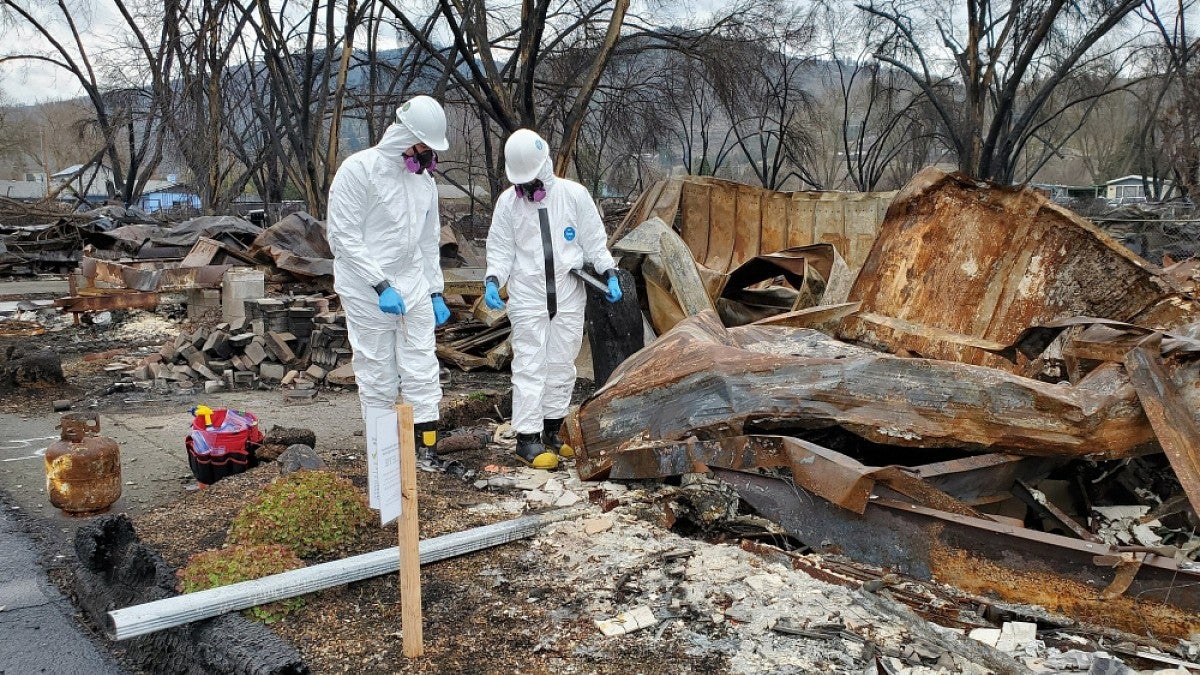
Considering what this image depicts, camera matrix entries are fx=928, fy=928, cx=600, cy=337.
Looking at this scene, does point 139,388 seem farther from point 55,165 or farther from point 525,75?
point 55,165

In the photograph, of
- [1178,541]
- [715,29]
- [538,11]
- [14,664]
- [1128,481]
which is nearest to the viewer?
[14,664]

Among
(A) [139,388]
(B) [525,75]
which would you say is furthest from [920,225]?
(B) [525,75]

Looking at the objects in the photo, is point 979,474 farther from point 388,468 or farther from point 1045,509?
point 388,468

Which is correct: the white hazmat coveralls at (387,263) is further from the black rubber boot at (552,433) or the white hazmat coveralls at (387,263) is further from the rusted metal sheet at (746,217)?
the rusted metal sheet at (746,217)

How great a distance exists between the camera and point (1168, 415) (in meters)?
3.45

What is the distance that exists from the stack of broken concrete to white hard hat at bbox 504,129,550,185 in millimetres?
3477

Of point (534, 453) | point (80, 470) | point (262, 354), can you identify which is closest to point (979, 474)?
point (534, 453)

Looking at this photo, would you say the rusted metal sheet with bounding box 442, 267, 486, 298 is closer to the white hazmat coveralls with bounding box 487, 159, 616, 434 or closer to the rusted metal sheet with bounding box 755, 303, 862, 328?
the white hazmat coveralls with bounding box 487, 159, 616, 434

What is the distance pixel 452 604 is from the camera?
11.4ft

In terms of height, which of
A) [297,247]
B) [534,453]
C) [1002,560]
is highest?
[297,247]

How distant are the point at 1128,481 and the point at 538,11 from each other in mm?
10788

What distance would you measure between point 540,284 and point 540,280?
24 millimetres

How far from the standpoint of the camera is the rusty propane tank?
15.2 feet

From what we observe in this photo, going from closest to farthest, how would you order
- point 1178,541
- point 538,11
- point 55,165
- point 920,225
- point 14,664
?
point 14,664 < point 1178,541 < point 920,225 < point 538,11 < point 55,165
